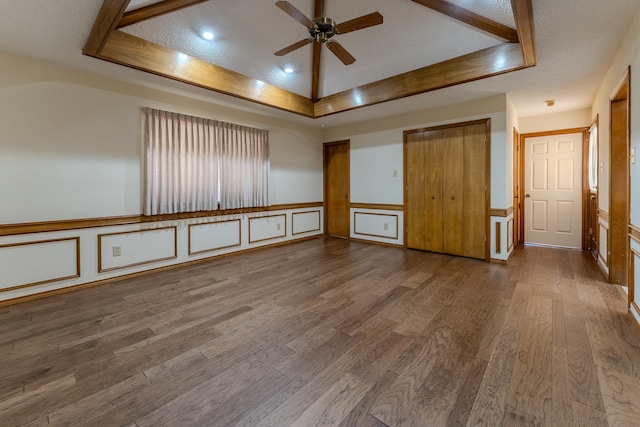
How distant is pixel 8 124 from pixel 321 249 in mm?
4121

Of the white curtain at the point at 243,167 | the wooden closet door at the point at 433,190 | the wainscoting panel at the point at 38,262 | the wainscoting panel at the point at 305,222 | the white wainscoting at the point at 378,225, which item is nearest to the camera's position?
the wainscoting panel at the point at 38,262

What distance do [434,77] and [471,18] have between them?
1.07 metres

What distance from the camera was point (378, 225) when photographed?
553 centimetres

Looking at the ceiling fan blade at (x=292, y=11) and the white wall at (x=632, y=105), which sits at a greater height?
the ceiling fan blade at (x=292, y=11)

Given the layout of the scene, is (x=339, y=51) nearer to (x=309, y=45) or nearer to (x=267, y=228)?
(x=309, y=45)

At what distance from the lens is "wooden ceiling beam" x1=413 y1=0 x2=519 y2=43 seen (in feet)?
8.20

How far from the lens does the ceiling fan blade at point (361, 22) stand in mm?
2289

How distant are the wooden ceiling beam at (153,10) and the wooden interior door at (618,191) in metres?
4.33

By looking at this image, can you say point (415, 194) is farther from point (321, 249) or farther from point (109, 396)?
point (109, 396)

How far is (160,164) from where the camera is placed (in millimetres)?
3791

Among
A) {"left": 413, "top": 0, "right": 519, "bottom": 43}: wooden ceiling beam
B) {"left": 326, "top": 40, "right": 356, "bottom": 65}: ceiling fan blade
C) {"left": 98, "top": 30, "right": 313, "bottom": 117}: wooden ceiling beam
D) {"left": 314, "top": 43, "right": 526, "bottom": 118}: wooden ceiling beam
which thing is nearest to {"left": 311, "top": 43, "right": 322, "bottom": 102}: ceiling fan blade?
{"left": 314, "top": 43, "right": 526, "bottom": 118}: wooden ceiling beam

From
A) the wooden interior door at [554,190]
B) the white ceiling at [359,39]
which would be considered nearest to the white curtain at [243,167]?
the white ceiling at [359,39]

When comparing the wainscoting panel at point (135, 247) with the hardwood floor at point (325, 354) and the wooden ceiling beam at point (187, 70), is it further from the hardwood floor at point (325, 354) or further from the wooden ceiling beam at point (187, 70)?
the wooden ceiling beam at point (187, 70)

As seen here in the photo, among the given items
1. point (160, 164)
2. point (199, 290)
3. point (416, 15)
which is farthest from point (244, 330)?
point (416, 15)
